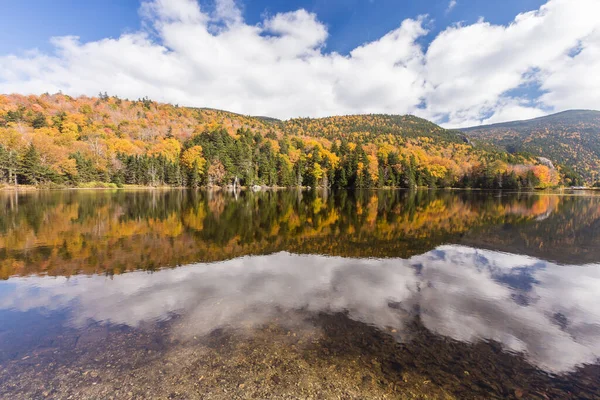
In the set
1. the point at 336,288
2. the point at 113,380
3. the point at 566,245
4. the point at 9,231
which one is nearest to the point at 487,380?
the point at 336,288

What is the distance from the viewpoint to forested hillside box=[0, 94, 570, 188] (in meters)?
73.8

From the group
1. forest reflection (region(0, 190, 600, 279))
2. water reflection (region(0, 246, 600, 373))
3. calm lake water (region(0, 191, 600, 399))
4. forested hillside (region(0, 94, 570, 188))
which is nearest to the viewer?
calm lake water (region(0, 191, 600, 399))

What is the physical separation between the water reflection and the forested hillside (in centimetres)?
7923

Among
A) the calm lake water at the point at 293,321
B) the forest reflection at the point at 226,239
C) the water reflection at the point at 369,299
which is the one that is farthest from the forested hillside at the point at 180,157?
the water reflection at the point at 369,299

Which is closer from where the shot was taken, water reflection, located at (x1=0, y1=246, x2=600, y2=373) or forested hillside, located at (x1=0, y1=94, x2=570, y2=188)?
water reflection, located at (x1=0, y1=246, x2=600, y2=373)

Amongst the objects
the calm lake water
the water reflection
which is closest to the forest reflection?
the calm lake water

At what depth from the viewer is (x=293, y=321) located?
7.13 m

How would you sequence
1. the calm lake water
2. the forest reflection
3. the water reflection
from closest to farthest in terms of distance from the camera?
the calm lake water → the water reflection → the forest reflection

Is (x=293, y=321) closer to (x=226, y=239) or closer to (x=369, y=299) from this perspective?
(x=369, y=299)

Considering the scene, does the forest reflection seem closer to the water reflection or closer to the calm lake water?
the calm lake water

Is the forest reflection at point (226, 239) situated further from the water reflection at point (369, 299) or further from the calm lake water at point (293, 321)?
the water reflection at point (369, 299)

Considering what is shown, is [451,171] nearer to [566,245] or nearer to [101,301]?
[566,245]

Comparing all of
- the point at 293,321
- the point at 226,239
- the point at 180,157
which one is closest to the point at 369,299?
the point at 293,321

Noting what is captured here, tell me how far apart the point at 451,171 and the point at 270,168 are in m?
81.2
